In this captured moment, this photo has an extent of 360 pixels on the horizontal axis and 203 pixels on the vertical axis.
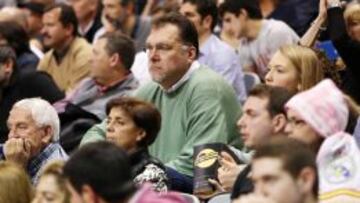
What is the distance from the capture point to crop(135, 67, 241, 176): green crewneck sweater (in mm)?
7492

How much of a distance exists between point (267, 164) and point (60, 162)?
1.43 metres

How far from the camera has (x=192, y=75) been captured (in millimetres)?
7723

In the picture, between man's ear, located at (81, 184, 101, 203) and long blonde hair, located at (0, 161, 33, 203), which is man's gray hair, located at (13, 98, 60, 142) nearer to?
long blonde hair, located at (0, 161, 33, 203)

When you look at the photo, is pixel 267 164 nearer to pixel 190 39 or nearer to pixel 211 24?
pixel 190 39

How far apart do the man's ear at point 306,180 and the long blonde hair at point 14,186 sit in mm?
1763

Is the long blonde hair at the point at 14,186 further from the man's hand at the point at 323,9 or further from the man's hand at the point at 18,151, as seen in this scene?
the man's hand at the point at 323,9

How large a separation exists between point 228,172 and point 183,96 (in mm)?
1196

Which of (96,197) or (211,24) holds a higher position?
(96,197)

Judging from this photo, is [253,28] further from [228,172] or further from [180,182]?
[228,172]

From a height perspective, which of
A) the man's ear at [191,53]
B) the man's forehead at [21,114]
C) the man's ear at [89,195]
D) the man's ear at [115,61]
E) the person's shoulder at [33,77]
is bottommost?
the person's shoulder at [33,77]

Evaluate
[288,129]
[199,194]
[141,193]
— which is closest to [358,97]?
[199,194]

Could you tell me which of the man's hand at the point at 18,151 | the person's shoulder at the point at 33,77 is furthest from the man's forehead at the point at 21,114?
the person's shoulder at the point at 33,77

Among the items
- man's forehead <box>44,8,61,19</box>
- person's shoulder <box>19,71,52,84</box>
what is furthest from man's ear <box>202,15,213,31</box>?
man's forehead <box>44,8,61,19</box>

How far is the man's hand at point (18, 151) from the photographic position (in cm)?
731
